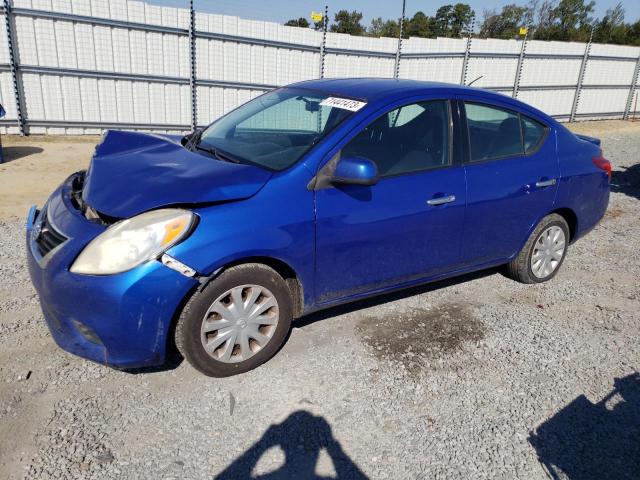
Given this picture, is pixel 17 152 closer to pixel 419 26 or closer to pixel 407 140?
pixel 407 140

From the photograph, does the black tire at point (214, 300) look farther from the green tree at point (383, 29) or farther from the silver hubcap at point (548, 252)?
the green tree at point (383, 29)

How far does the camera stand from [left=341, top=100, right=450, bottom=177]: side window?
11.3 ft

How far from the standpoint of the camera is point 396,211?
345 centimetres

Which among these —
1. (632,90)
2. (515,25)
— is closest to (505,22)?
(515,25)

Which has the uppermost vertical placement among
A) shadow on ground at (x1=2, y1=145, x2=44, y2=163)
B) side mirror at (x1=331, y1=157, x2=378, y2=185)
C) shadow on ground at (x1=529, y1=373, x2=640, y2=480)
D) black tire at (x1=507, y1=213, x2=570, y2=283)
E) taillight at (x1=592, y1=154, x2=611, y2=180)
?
side mirror at (x1=331, y1=157, x2=378, y2=185)

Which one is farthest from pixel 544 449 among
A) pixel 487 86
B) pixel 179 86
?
pixel 487 86

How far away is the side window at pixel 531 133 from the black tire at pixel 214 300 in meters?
2.45

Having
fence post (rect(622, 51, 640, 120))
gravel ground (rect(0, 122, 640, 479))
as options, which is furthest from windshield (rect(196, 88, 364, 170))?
fence post (rect(622, 51, 640, 120))

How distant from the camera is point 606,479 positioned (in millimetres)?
2613

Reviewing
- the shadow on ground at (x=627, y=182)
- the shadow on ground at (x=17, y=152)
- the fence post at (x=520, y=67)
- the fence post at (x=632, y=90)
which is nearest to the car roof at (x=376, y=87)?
the shadow on ground at (x=627, y=182)

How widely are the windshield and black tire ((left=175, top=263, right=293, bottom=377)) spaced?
2.27ft

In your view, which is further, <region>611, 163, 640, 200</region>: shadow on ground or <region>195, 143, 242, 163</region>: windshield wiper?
A: <region>611, 163, 640, 200</region>: shadow on ground

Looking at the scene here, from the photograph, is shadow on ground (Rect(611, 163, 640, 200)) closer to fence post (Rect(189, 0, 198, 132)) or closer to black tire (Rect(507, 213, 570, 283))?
black tire (Rect(507, 213, 570, 283))

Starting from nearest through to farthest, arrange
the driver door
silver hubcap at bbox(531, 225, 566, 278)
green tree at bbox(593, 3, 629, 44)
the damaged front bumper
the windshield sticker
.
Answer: the damaged front bumper
the driver door
the windshield sticker
silver hubcap at bbox(531, 225, 566, 278)
green tree at bbox(593, 3, 629, 44)
